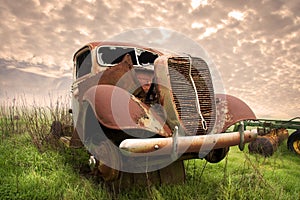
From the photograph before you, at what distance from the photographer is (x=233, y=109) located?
11.7ft

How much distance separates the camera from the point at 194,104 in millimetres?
3166

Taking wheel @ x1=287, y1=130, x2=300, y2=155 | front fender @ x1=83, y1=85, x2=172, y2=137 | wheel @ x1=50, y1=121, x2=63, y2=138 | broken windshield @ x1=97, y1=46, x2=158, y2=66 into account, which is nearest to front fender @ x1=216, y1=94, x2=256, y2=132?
front fender @ x1=83, y1=85, x2=172, y2=137

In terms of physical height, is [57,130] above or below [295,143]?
above

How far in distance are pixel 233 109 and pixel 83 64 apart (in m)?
2.66

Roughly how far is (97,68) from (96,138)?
123cm

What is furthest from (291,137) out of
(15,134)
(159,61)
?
(15,134)

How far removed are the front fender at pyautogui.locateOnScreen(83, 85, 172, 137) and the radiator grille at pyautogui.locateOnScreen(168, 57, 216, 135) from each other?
331 millimetres

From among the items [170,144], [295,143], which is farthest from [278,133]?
[170,144]

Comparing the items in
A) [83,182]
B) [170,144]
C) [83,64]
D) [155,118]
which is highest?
[83,64]

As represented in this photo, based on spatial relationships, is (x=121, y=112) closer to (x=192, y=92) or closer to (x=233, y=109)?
(x=192, y=92)

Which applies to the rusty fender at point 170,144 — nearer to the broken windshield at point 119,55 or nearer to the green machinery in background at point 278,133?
the broken windshield at point 119,55

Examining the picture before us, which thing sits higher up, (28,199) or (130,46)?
(130,46)

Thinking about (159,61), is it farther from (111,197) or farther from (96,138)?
(111,197)

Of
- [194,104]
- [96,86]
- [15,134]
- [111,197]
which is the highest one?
[96,86]
